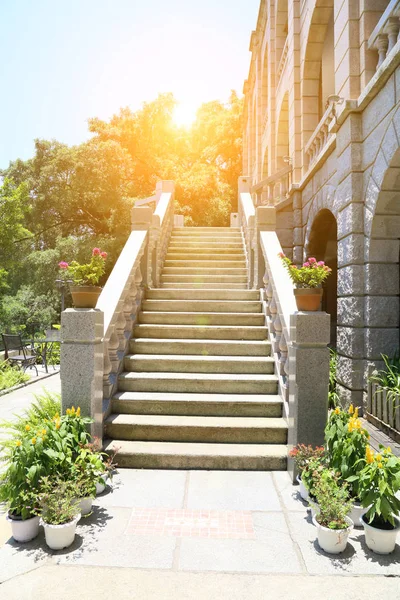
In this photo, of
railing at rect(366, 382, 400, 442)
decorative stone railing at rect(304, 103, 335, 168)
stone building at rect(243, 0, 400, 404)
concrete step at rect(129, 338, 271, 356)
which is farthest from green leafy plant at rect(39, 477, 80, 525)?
decorative stone railing at rect(304, 103, 335, 168)

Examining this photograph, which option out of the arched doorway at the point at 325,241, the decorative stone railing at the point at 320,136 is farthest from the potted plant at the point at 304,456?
the arched doorway at the point at 325,241

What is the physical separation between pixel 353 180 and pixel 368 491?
18.6ft

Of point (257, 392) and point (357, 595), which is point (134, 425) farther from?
point (357, 595)

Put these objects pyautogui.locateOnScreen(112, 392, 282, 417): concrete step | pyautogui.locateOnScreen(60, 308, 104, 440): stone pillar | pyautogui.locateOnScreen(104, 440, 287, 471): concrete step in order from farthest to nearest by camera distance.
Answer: pyautogui.locateOnScreen(112, 392, 282, 417): concrete step
pyautogui.locateOnScreen(104, 440, 287, 471): concrete step
pyautogui.locateOnScreen(60, 308, 104, 440): stone pillar

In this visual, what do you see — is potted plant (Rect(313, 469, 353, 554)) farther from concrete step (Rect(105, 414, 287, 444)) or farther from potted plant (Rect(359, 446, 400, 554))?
concrete step (Rect(105, 414, 287, 444))

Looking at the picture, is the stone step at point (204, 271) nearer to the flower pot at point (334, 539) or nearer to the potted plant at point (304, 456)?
the potted plant at point (304, 456)

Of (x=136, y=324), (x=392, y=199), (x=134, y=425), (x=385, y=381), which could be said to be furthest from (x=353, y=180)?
(x=134, y=425)

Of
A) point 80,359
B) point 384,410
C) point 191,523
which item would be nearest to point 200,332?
point 80,359

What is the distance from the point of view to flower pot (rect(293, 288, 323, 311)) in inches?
180

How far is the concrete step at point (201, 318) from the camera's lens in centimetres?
728

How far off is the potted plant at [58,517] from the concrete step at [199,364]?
289 cm

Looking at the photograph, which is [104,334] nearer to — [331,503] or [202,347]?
[202,347]

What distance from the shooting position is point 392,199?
6.70 meters

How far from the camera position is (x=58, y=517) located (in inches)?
132
